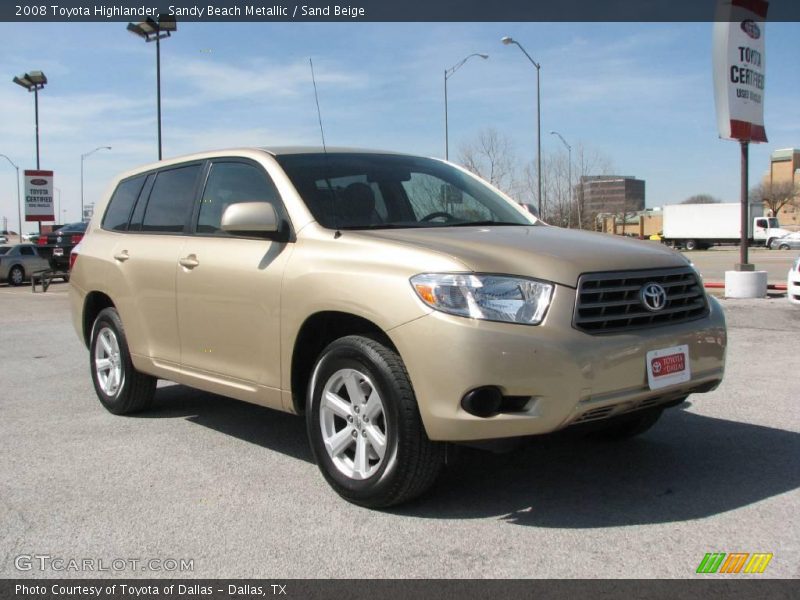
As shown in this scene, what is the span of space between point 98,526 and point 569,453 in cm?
262

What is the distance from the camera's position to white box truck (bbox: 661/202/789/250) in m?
52.4

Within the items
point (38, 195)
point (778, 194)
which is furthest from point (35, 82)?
point (778, 194)

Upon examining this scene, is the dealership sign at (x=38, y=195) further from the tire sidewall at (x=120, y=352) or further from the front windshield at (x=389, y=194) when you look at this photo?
the front windshield at (x=389, y=194)

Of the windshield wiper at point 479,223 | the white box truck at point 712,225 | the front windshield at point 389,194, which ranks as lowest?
the windshield wiper at point 479,223

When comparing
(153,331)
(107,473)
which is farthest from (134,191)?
(107,473)

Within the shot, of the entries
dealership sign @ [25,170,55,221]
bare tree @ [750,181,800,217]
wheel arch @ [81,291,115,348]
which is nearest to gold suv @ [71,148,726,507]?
wheel arch @ [81,291,115,348]

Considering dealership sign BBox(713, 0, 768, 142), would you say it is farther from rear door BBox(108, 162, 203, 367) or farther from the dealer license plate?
the dealer license plate

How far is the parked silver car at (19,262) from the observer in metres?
28.4

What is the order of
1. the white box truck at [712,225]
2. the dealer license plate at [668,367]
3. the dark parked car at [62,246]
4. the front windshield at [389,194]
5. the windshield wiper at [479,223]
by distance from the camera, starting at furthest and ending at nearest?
the white box truck at [712,225]
the dark parked car at [62,246]
the windshield wiper at [479,223]
the front windshield at [389,194]
the dealer license plate at [668,367]

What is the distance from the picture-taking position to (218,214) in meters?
4.96

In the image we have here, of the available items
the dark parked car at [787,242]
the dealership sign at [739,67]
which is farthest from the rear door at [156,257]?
the dark parked car at [787,242]

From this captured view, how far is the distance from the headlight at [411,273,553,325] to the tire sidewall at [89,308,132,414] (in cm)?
308

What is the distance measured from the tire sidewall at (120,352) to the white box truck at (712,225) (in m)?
51.5

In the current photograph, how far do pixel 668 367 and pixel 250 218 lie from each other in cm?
222
